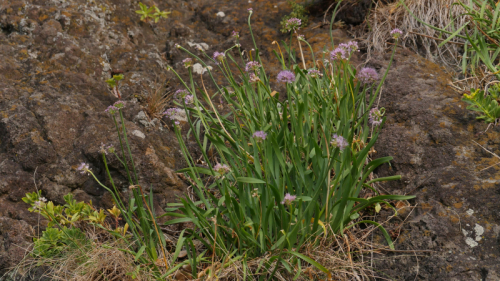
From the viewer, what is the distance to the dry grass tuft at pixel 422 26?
10.3 ft

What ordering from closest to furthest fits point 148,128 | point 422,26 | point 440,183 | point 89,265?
point 89,265
point 440,183
point 148,128
point 422,26

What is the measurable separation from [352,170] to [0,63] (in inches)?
101

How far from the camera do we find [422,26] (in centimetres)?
325

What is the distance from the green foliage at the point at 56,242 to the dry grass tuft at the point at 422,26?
8.85ft

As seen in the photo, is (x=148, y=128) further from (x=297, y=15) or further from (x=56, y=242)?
(x=297, y=15)

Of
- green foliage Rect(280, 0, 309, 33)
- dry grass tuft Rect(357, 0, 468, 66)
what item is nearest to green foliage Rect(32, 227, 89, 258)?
green foliage Rect(280, 0, 309, 33)

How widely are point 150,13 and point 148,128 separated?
1.51 meters

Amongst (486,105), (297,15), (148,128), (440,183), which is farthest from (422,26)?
(148,128)

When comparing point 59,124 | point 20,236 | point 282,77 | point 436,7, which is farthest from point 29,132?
point 436,7

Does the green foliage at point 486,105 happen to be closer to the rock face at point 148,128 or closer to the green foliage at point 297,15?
the rock face at point 148,128

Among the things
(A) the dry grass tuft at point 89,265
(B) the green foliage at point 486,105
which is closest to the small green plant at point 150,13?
(A) the dry grass tuft at point 89,265

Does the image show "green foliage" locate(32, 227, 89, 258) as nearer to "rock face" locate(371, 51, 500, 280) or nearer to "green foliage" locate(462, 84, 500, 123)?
"rock face" locate(371, 51, 500, 280)

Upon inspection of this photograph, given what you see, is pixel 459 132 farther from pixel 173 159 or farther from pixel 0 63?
pixel 0 63

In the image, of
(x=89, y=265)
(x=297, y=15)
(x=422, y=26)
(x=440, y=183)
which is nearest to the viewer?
(x=89, y=265)
